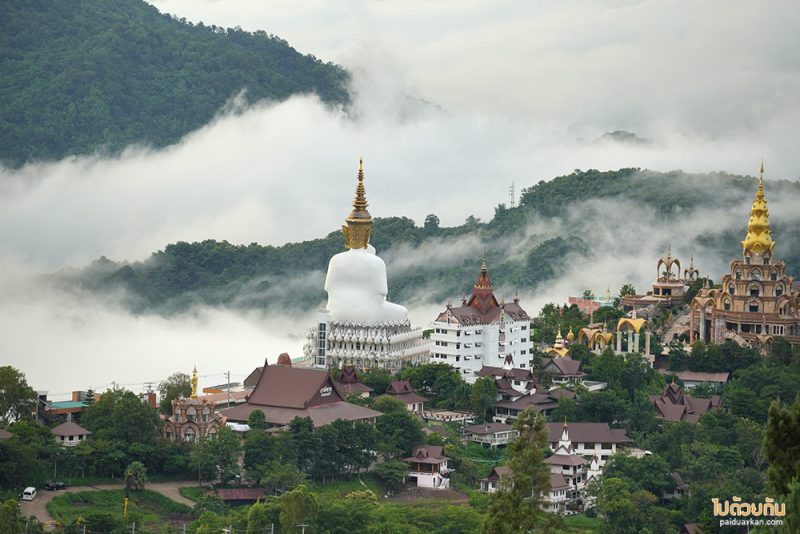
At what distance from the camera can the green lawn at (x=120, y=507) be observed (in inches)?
1692

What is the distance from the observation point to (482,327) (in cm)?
5872

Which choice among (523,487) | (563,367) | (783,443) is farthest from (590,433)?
(783,443)

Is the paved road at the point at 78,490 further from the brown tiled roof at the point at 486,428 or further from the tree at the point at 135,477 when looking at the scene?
the brown tiled roof at the point at 486,428

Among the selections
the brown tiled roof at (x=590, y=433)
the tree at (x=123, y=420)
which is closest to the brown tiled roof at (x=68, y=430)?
the tree at (x=123, y=420)

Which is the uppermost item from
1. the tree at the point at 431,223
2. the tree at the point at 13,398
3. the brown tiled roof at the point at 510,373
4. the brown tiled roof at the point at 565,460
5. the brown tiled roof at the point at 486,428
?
the tree at the point at 431,223

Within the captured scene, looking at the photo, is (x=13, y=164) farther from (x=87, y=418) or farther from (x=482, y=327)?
(x=87, y=418)

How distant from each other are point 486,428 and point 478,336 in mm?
6576

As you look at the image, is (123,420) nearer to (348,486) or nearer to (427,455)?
(348,486)

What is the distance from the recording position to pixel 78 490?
4462 cm

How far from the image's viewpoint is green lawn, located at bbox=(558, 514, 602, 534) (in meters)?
46.0

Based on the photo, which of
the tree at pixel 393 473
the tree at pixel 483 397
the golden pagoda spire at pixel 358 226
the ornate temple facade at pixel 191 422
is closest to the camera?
the tree at pixel 393 473

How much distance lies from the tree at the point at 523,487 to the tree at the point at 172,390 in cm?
1823

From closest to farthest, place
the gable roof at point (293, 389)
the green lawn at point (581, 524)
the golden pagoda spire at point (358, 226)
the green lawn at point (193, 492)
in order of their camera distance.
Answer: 1. the green lawn at point (193, 492)
2. the green lawn at point (581, 524)
3. the gable roof at point (293, 389)
4. the golden pagoda spire at point (358, 226)

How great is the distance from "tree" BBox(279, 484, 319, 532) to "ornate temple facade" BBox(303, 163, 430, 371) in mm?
16233
